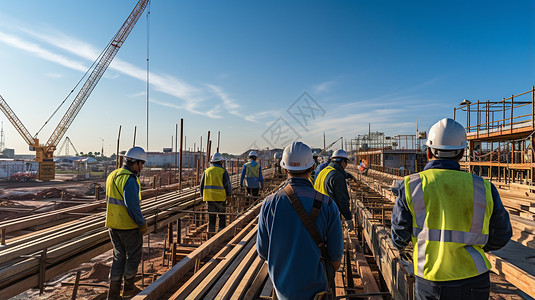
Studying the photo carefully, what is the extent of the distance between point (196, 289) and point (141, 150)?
8.54 ft

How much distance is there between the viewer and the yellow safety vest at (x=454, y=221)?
194cm

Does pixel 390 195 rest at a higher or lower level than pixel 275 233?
lower

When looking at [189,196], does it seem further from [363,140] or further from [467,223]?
[363,140]

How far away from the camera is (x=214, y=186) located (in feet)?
23.1

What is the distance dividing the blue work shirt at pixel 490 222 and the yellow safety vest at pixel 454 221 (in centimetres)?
6

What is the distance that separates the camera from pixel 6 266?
3.69 m

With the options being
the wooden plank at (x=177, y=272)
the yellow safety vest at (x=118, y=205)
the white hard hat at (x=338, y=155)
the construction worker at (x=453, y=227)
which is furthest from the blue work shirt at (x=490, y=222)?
the yellow safety vest at (x=118, y=205)

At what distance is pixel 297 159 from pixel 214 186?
5.12 m

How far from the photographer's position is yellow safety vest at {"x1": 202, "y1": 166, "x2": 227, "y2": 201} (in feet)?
22.9

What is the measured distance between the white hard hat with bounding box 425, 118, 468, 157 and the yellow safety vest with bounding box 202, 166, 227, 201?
536 centimetres

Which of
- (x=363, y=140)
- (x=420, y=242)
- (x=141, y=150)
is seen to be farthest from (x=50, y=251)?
(x=363, y=140)

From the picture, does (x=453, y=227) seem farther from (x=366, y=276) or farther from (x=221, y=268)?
(x=221, y=268)

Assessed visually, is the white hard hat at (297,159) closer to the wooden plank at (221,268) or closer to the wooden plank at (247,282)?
the wooden plank at (247,282)

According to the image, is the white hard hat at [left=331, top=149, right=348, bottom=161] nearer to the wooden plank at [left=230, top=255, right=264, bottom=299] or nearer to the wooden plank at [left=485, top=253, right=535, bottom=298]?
the wooden plank at [left=230, top=255, right=264, bottom=299]
